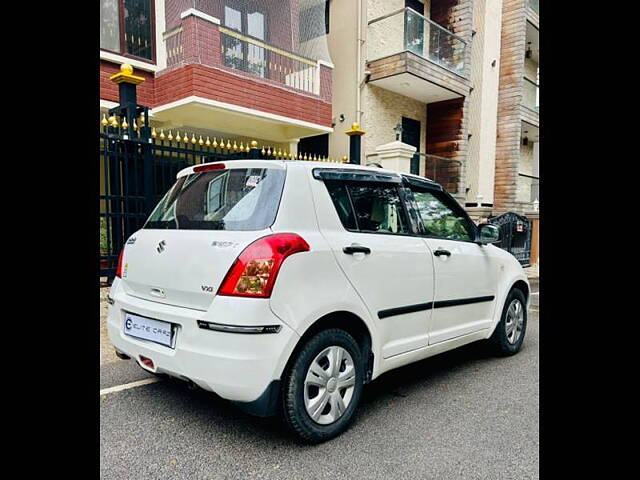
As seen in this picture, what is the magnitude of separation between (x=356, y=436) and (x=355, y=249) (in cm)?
116

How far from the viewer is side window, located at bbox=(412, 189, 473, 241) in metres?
3.65

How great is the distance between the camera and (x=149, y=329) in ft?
9.08

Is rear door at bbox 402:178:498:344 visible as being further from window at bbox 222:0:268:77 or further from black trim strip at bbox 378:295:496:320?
window at bbox 222:0:268:77

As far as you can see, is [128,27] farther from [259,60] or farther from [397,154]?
[397,154]

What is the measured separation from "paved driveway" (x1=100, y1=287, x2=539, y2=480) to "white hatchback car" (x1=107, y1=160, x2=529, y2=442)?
244 millimetres

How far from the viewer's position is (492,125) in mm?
15562
